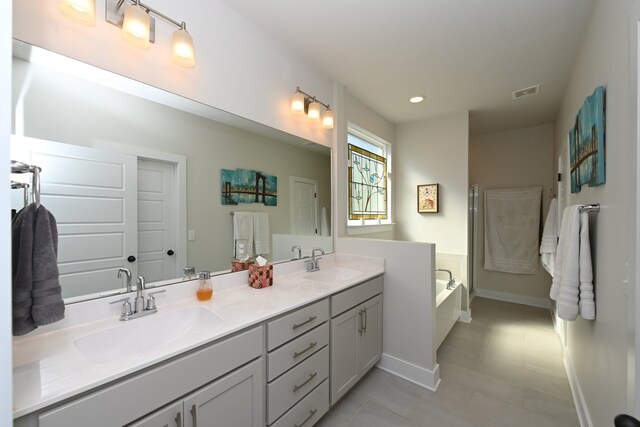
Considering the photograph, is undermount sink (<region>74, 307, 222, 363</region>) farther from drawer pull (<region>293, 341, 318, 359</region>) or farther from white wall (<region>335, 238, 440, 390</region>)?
white wall (<region>335, 238, 440, 390</region>)

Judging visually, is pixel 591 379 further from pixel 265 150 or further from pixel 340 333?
pixel 265 150

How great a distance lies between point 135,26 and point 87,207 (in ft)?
2.79

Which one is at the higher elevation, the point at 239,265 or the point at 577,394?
the point at 239,265

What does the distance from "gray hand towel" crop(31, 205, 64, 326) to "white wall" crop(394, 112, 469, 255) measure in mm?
3491

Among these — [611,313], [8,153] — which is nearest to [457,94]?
[611,313]

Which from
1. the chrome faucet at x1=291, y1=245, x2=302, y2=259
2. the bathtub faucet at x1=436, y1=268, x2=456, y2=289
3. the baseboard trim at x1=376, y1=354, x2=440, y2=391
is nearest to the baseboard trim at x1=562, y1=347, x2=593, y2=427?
the baseboard trim at x1=376, y1=354, x2=440, y2=391

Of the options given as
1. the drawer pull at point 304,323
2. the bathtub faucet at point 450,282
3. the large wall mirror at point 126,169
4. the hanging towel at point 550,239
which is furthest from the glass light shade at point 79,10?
the hanging towel at point 550,239

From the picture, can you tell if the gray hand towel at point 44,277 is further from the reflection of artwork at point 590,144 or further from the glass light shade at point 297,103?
the reflection of artwork at point 590,144

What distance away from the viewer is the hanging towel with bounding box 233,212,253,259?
5.93ft

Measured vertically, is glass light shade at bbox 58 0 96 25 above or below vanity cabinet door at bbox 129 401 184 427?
above

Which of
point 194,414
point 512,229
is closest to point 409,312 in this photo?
point 194,414

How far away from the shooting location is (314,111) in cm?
227

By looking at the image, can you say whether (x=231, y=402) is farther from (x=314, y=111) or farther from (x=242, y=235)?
(x=314, y=111)

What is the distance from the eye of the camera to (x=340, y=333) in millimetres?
1747
